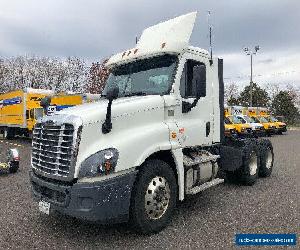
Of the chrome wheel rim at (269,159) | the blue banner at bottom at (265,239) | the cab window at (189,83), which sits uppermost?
the cab window at (189,83)

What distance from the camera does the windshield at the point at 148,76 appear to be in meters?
5.47

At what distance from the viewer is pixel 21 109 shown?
21.8 meters

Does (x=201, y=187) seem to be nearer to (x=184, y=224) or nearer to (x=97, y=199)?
(x=184, y=224)

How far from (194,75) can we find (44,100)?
2611mm

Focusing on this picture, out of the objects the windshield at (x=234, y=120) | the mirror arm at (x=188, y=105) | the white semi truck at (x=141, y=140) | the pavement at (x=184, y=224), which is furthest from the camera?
the windshield at (x=234, y=120)

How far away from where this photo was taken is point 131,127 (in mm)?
4785

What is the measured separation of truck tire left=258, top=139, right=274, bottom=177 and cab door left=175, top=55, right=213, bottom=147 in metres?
3.29

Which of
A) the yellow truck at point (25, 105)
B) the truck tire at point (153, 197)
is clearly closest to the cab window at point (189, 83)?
the truck tire at point (153, 197)

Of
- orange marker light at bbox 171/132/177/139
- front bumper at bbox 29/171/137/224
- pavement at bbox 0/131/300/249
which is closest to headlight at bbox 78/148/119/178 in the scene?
front bumper at bbox 29/171/137/224

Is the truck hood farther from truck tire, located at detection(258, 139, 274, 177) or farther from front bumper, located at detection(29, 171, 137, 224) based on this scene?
truck tire, located at detection(258, 139, 274, 177)

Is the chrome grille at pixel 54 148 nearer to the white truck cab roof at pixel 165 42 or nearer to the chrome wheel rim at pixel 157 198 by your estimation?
the chrome wheel rim at pixel 157 198

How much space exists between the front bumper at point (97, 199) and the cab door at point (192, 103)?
1544 mm

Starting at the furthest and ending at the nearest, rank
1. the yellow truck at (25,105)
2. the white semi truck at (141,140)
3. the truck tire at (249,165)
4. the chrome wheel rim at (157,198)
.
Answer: the yellow truck at (25,105) < the truck tire at (249,165) < the chrome wheel rim at (157,198) < the white semi truck at (141,140)

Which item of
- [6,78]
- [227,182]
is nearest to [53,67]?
[6,78]
